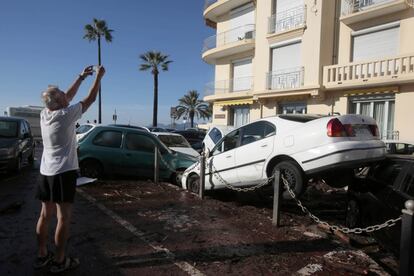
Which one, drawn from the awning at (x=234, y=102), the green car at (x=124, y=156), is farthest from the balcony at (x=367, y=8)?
the green car at (x=124, y=156)

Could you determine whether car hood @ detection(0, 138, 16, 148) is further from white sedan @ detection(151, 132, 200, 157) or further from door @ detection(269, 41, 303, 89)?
door @ detection(269, 41, 303, 89)

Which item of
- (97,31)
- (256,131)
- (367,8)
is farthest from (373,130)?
(97,31)

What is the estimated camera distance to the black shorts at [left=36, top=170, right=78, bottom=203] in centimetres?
361

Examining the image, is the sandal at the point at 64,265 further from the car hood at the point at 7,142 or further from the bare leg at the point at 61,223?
the car hood at the point at 7,142

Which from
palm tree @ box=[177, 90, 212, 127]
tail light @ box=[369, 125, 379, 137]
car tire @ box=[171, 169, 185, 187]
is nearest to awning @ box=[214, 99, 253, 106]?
car tire @ box=[171, 169, 185, 187]

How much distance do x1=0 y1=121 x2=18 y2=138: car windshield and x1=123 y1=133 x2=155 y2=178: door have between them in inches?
142

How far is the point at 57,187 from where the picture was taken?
11.8ft

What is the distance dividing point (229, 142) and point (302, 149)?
2.11 meters

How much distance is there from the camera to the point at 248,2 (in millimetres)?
24891

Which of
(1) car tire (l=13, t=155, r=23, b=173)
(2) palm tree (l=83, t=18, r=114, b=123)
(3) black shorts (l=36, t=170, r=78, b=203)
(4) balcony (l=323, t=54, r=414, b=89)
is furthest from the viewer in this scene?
(2) palm tree (l=83, t=18, r=114, b=123)

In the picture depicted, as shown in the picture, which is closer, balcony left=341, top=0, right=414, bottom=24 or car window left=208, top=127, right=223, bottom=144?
car window left=208, top=127, right=223, bottom=144

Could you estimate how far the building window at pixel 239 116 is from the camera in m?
25.1

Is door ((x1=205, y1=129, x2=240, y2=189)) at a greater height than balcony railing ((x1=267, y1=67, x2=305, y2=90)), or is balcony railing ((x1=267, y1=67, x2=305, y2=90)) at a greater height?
balcony railing ((x1=267, y1=67, x2=305, y2=90))

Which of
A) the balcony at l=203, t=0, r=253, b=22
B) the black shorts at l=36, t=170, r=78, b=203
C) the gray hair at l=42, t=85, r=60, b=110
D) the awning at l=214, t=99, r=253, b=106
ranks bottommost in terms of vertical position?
the black shorts at l=36, t=170, r=78, b=203
